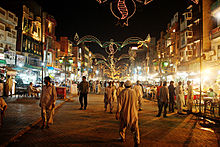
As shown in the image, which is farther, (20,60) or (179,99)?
(20,60)

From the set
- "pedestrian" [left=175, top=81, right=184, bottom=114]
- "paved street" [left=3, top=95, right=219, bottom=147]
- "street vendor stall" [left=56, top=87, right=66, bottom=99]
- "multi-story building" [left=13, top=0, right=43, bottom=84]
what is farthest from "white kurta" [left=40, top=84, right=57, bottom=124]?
"multi-story building" [left=13, top=0, right=43, bottom=84]

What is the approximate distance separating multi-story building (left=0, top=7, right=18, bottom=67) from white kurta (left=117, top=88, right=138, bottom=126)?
25.8 metres

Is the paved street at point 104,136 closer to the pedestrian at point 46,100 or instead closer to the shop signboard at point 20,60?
the pedestrian at point 46,100

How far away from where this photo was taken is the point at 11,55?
28875mm

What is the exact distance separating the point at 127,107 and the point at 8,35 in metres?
29.4

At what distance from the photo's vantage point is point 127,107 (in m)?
5.62

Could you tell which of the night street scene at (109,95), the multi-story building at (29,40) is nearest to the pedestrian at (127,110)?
the night street scene at (109,95)

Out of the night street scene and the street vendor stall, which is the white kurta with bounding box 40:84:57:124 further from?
the street vendor stall

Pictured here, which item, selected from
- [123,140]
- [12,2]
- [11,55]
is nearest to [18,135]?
[123,140]

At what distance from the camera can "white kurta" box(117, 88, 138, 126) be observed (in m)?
5.52

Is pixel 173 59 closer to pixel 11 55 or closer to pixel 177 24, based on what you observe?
pixel 177 24

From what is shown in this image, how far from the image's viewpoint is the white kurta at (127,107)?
217 inches

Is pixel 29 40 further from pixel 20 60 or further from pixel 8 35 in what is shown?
pixel 20 60

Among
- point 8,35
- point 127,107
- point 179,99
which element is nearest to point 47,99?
point 127,107
